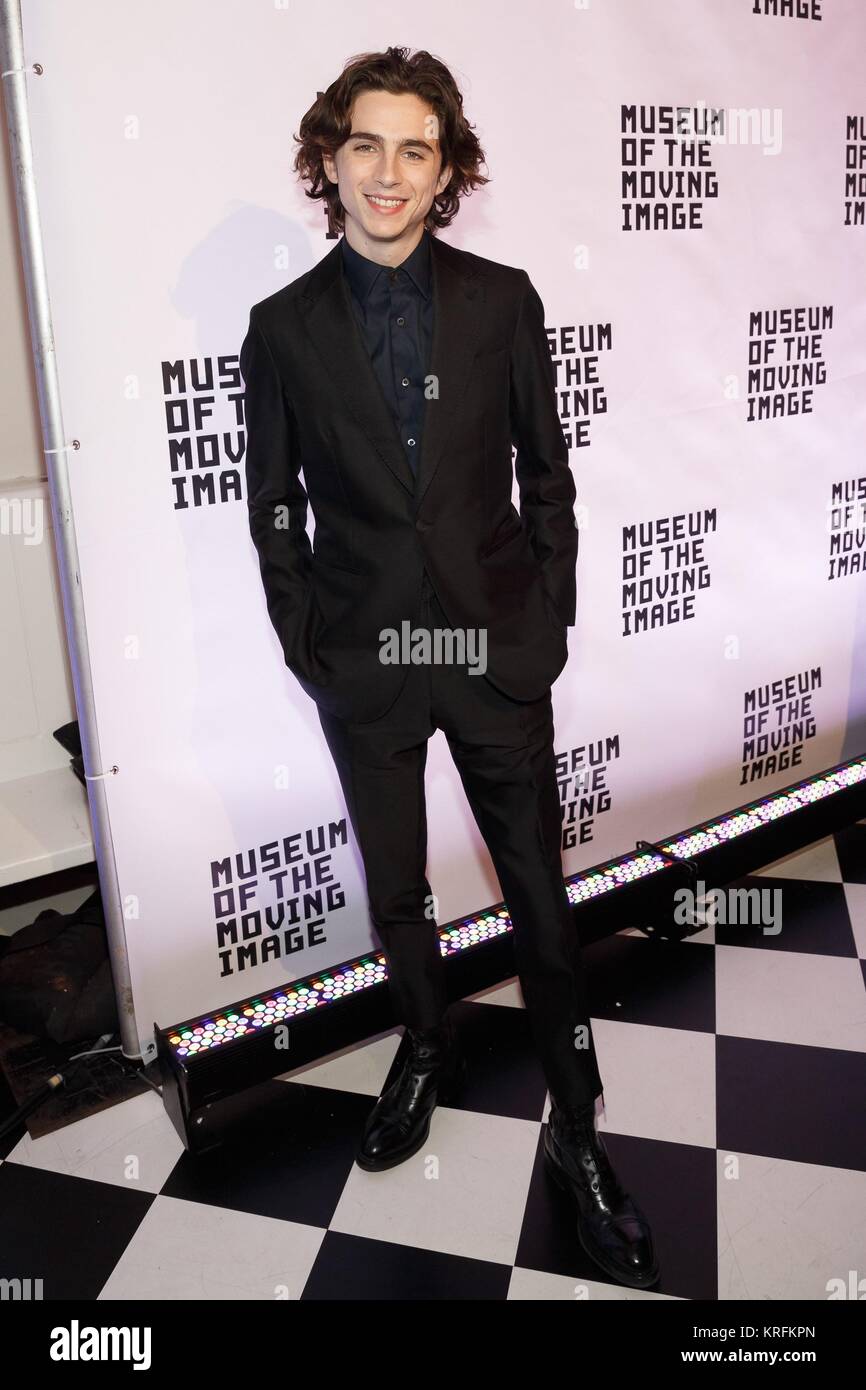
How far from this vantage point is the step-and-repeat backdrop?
1.86 m

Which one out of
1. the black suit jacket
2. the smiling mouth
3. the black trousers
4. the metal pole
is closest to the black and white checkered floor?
the black trousers

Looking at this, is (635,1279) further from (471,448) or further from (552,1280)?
(471,448)

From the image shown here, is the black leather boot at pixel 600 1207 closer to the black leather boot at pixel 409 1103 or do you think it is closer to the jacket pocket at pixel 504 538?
the black leather boot at pixel 409 1103

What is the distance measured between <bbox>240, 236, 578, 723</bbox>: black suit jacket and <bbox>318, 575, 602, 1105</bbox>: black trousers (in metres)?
0.04

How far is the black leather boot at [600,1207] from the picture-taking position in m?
1.74

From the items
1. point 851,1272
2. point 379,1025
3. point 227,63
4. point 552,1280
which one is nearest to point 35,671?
point 379,1025

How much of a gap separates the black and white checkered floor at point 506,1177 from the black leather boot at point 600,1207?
0.03 m

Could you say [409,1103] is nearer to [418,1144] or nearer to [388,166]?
[418,1144]

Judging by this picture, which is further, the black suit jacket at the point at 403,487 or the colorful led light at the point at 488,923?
the colorful led light at the point at 488,923

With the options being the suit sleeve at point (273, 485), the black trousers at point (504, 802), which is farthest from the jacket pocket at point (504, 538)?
the suit sleeve at point (273, 485)

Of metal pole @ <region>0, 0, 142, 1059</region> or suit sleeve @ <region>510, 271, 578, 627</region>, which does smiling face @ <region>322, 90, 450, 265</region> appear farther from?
metal pole @ <region>0, 0, 142, 1059</region>

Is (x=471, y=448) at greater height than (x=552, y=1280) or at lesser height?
greater
